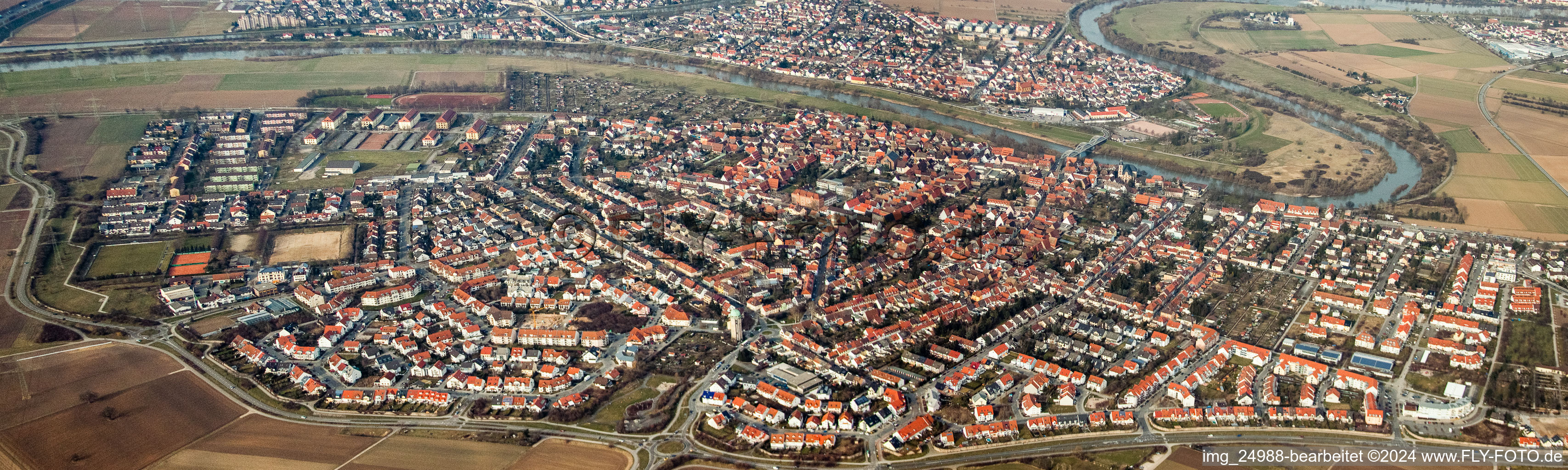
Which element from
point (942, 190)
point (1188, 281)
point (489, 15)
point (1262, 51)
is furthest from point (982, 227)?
point (489, 15)

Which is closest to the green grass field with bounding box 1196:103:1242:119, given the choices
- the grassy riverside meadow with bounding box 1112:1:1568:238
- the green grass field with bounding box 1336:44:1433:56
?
the grassy riverside meadow with bounding box 1112:1:1568:238

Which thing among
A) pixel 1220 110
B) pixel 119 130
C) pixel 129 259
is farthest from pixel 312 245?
pixel 1220 110

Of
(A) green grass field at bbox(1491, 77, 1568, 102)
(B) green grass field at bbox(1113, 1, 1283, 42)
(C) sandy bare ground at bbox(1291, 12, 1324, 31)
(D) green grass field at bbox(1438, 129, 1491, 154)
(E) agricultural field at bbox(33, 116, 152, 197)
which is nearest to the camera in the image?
(E) agricultural field at bbox(33, 116, 152, 197)

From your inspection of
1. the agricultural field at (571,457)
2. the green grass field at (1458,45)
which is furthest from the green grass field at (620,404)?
the green grass field at (1458,45)

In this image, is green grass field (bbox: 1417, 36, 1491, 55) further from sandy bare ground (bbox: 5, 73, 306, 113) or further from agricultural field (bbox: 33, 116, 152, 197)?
agricultural field (bbox: 33, 116, 152, 197)

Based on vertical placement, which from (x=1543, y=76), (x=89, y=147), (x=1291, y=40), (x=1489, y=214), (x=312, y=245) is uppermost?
(x=1543, y=76)

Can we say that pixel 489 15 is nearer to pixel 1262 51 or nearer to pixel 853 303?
pixel 1262 51

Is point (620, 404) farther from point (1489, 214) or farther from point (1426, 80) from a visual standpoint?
point (1426, 80)

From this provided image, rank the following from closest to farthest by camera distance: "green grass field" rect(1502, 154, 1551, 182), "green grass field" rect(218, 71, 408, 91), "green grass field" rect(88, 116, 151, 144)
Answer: "green grass field" rect(1502, 154, 1551, 182)
"green grass field" rect(88, 116, 151, 144)
"green grass field" rect(218, 71, 408, 91)
